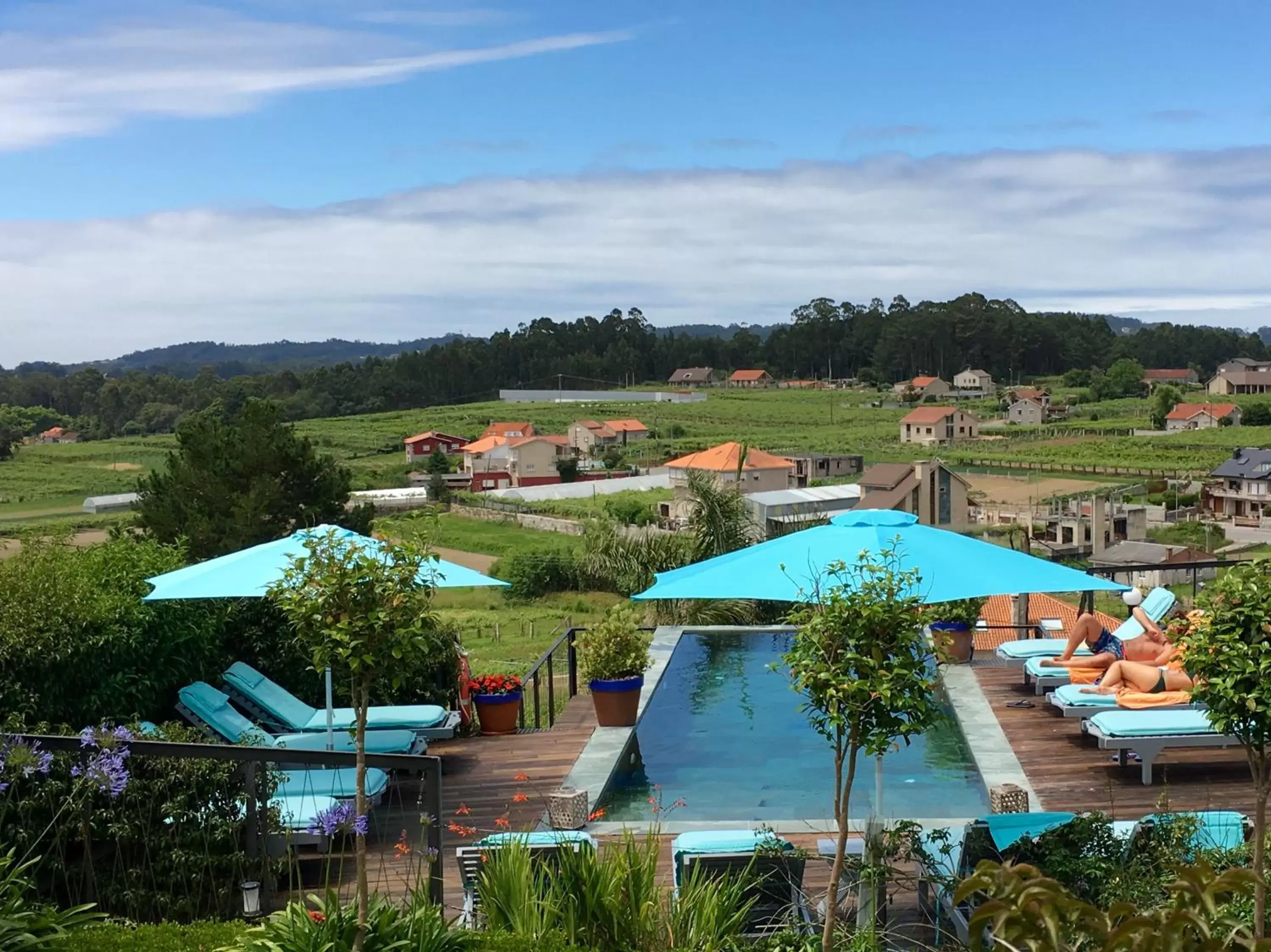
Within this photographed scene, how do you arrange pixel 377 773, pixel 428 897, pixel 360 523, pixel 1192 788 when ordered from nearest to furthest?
pixel 428 897 → pixel 377 773 → pixel 1192 788 → pixel 360 523

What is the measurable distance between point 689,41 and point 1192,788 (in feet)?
53.8

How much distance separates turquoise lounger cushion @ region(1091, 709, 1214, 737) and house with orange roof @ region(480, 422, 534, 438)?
284 ft

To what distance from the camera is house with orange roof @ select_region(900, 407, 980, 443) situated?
342ft

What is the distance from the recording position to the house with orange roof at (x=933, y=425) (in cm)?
10438

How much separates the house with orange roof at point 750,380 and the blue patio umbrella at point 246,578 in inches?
5757

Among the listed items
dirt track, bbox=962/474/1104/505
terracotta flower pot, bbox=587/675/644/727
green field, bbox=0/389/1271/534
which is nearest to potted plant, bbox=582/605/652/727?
terracotta flower pot, bbox=587/675/644/727

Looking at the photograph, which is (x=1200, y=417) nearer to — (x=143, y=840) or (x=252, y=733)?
(x=252, y=733)

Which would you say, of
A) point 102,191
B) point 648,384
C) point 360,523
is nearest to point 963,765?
point 102,191

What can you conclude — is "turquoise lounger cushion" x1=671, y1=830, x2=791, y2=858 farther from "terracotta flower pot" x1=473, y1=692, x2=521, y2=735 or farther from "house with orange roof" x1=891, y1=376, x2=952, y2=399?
"house with orange roof" x1=891, y1=376, x2=952, y2=399

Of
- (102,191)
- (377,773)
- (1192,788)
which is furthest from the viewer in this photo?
(102,191)

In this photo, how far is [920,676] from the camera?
456cm

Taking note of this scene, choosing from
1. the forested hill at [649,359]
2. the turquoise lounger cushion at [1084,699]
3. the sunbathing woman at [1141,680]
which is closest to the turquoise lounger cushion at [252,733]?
the turquoise lounger cushion at [1084,699]

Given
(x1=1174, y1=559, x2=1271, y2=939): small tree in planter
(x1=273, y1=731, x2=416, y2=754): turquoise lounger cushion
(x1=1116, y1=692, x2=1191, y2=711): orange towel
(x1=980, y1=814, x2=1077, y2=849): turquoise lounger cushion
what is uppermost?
(x1=1174, y1=559, x2=1271, y2=939): small tree in planter

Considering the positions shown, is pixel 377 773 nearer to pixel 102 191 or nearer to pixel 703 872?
pixel 703 872
